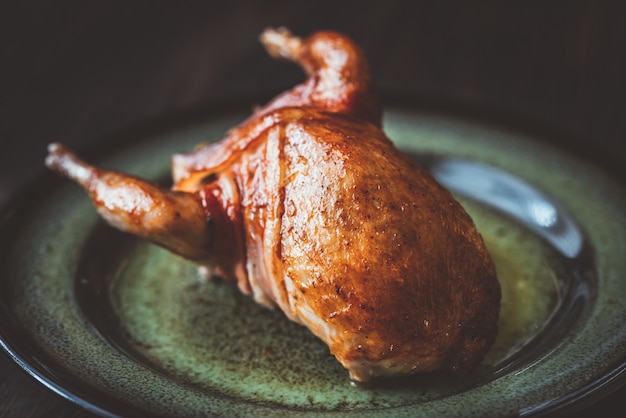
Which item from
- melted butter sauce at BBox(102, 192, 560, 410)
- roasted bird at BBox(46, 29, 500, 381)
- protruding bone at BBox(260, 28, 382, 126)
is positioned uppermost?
protruding bone at BBox(260, 28, 382, 126)

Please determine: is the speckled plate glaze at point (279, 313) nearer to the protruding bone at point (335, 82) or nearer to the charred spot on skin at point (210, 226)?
the charred spot on skin at point (210, 226)

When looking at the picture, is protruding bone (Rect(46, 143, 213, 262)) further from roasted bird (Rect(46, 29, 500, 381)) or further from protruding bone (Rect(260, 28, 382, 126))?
protruding bone (Rect(260, 28, 382, 126))

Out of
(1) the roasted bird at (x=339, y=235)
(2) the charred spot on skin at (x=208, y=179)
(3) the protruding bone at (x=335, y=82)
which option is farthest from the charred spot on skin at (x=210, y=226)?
(3) the protruding bone at (x=335, y=82)

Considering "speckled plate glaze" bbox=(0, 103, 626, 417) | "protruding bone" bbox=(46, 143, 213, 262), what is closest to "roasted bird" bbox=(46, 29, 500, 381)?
"protruding bone" bbox=(46, 143, 213, 262)

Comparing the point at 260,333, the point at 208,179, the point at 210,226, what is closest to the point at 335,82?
the point at 208,179

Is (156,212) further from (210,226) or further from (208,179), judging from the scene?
(208,179)

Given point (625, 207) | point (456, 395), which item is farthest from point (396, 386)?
point (625, 207)
